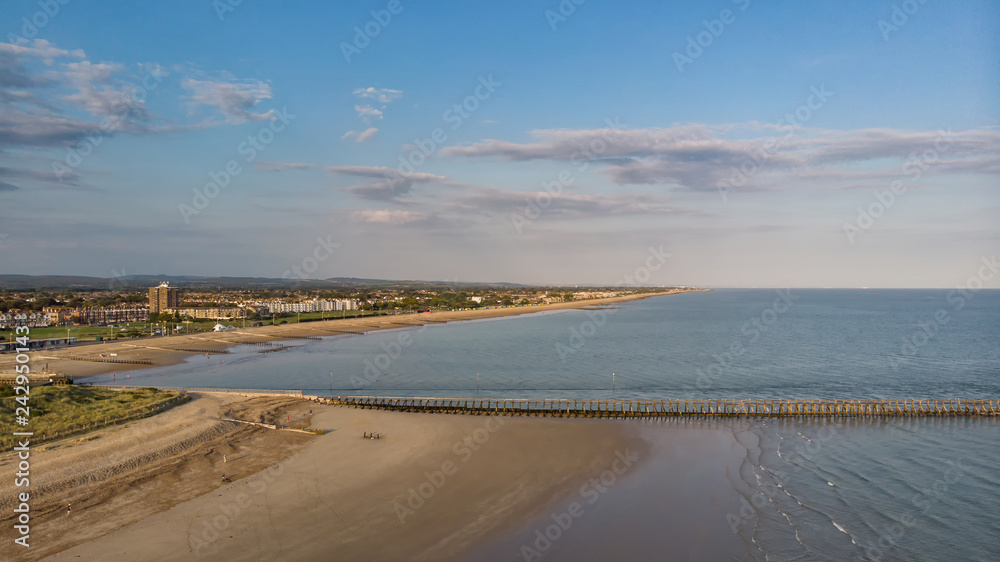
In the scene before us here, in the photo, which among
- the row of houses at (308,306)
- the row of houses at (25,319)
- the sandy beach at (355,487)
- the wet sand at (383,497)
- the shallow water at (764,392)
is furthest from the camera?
the row of houses at (308,306)

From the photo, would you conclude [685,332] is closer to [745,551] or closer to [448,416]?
[448,416]

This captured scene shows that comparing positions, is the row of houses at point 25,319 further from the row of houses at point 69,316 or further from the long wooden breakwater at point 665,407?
the long wooden breakwater at point 665,407

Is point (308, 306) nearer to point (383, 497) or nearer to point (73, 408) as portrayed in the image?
point (73, 408)

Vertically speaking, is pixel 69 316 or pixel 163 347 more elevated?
pixel 69 316

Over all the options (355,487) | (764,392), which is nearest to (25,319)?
(355,487)

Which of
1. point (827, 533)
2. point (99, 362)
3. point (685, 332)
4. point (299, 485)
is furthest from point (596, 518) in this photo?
point (685, 332)

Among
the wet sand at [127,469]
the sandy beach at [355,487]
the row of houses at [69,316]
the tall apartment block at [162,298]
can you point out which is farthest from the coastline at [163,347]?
the tall apartment block at [162,298]

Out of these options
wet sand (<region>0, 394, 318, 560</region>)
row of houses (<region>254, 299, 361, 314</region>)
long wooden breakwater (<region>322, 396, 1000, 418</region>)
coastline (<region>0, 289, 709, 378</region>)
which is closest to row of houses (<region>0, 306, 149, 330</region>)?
row of houses (<region>254, 299, 361, 314</region>)
